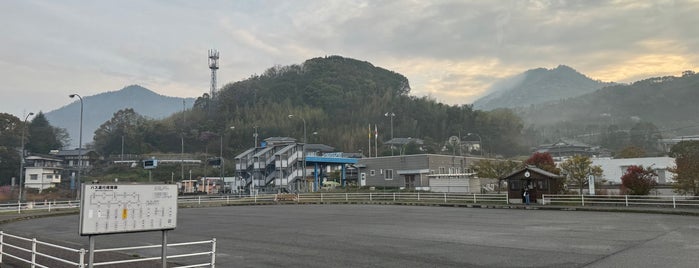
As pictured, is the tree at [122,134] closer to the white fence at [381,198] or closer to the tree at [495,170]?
the white fence at [381,198]

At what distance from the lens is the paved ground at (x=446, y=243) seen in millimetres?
10688

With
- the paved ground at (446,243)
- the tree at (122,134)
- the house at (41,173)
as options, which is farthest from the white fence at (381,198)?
the tree at (122,134)

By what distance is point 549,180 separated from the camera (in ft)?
104

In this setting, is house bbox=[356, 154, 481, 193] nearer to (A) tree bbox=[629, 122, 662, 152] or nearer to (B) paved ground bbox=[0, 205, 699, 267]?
(B) paved ground bbox=[0, 205, 699, 267]

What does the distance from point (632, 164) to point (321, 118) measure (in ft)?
286

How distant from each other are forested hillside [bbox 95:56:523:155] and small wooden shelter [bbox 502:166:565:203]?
66305 millimetres

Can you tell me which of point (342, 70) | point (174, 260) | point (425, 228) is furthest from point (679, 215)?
point (342, 70)

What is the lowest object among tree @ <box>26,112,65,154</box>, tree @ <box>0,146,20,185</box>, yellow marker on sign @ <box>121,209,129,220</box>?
yellow marker on sign @ <box>121,209,129,220</box>

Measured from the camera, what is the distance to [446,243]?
45.2ft

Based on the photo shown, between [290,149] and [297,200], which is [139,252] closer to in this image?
[297,200]

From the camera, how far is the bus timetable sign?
7688 mm

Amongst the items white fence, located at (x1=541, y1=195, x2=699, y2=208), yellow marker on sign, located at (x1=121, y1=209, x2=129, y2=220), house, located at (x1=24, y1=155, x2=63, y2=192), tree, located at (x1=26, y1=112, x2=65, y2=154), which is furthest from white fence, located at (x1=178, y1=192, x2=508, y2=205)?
tree, located at (x1=26, y1=112, x2=65, y2=154)

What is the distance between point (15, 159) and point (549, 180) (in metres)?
89.4

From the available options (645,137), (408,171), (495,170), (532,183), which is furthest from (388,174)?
(645,137)
